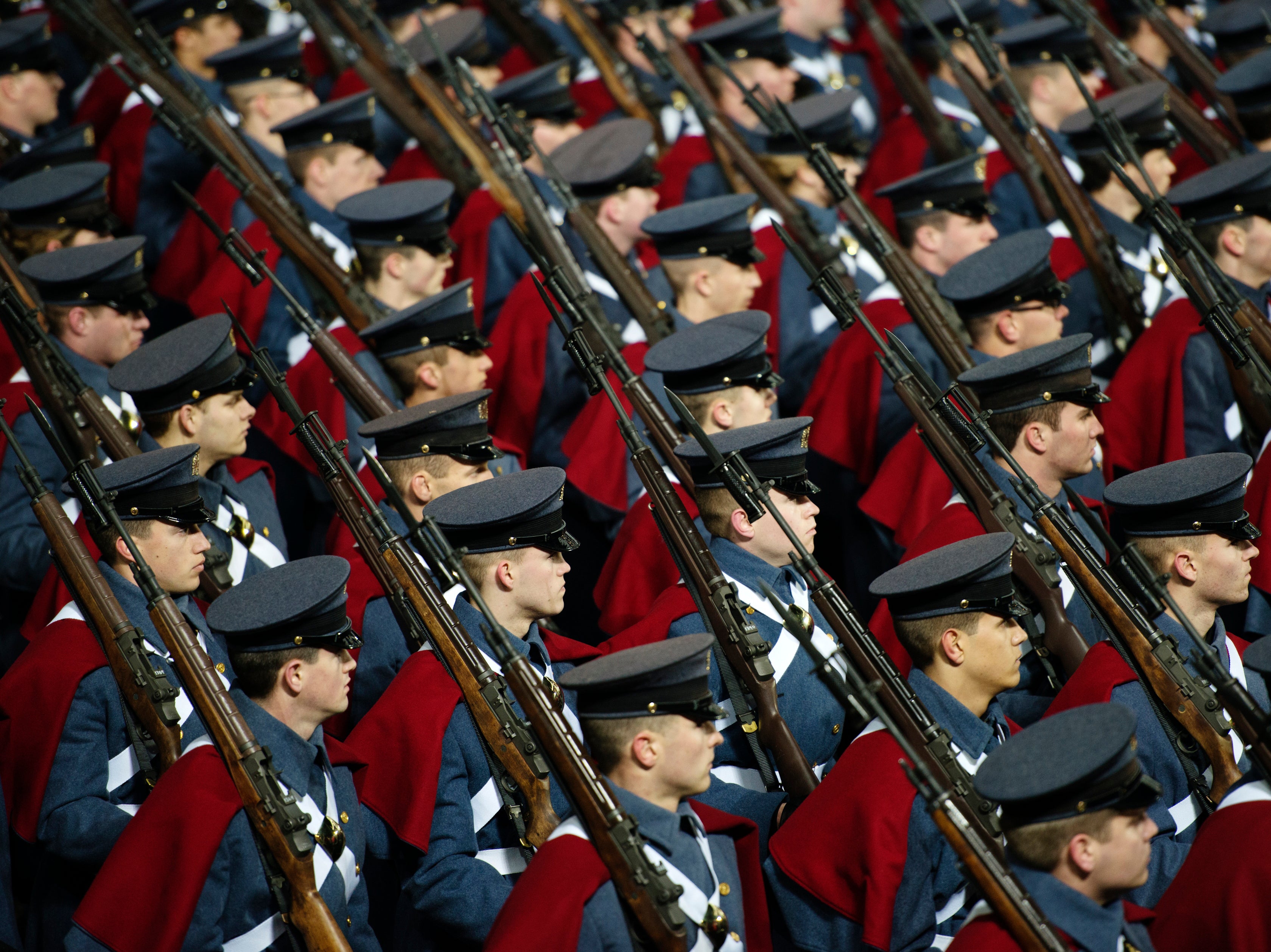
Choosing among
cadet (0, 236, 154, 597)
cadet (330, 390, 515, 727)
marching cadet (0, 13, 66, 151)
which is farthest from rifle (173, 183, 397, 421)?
marching cadet (0, 13, 66, 151)

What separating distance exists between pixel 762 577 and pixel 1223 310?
2.99 metres

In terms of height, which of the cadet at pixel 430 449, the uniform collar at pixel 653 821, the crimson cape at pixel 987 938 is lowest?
the crimson cape at pixel 987 938

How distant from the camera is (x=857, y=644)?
16.4ft

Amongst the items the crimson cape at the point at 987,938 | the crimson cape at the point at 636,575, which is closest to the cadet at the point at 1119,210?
the crimson cape at the point at 636,575

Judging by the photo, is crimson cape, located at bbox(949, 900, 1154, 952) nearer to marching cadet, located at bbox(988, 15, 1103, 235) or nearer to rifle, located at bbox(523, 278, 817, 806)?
rifle, located at bbox(523, 278, 817, 806)

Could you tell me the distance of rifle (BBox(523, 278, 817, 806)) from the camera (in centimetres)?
502

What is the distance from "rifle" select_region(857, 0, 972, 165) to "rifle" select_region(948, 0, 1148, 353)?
1.97 ft

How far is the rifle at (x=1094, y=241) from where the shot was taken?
8.25m

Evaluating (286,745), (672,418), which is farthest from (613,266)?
→ (286,745)

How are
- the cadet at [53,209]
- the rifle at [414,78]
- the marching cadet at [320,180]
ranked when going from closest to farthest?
the cadet at [53,209] → the marching cadet at [320,180] → the rifle at [414,78]

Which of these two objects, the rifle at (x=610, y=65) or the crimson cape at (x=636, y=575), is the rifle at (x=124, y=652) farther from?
the rifle at (x=610, y=65)

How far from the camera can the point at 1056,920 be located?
12.6ft

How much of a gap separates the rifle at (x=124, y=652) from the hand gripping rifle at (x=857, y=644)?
2134 mm

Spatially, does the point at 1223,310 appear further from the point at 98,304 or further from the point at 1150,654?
the point at 98,304
